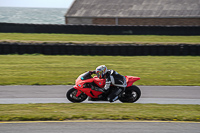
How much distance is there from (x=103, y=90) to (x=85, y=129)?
10.1 ft

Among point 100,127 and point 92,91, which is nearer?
point 100,127

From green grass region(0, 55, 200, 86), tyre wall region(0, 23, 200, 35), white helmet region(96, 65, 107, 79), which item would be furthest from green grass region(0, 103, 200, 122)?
tyre wall region(0, 23, 200, 35)

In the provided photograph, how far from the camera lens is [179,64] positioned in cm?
1938

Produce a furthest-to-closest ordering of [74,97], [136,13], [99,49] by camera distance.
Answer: [136,13] < [99,49] < [74,97]

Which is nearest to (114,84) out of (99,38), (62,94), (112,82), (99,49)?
(112,82)

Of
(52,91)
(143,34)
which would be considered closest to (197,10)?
(143,34)

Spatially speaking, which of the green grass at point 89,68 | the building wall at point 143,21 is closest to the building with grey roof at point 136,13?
the building wall at point 143,21

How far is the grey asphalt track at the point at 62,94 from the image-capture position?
37.3ft

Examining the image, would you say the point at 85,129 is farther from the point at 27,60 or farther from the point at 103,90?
the point at 27,60

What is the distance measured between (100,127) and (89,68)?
9.98m

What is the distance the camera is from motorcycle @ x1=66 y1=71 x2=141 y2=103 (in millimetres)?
10711

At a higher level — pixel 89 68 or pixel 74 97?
pixel 89 68

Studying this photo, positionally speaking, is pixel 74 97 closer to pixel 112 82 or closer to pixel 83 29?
pixel 112 82

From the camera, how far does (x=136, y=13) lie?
42.0m
